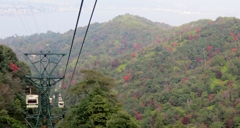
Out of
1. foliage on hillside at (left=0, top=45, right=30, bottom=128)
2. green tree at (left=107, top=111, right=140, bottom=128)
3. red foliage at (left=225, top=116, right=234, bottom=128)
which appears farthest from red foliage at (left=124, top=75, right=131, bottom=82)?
green tree at (left=107, top=111, right=140, bottom=128)

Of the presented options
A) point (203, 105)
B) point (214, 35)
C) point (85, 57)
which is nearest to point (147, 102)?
point (203, 105)

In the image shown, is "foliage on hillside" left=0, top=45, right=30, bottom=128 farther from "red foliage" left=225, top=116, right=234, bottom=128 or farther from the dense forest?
"red foliage" left=225, top=116, right=234, bottom=128

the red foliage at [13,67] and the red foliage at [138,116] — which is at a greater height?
the red foliage at [13,67]

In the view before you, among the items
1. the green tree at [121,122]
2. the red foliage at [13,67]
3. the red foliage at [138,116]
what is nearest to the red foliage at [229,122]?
the red foliage at [138,116]

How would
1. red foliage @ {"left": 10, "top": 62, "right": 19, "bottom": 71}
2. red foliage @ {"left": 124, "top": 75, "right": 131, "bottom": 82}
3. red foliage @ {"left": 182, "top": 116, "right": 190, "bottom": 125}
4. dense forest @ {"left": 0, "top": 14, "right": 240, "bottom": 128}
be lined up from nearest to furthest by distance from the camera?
dense forest @ {"left": 0, "top": 14, "right": 240, "bottom": 128} → red foliage @ {"left": 10, "top": 62, "right": 19, "bottom": 71} → red foliage @ {"left": 182, "top": 116, "right": 190, "bottom": 125} → red foliage @ {"left": 124, "top": 75, "right": 131, "bottom": 82}

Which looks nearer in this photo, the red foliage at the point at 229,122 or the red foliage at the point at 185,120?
the red foliage at the point at 229,122

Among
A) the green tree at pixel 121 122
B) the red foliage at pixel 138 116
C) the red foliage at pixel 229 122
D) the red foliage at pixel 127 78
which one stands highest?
the red foliage at pixel 127 78

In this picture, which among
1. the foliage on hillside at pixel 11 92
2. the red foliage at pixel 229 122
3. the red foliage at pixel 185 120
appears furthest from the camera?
the red foliage at pixel 185 120

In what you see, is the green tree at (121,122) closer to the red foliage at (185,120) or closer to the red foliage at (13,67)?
the red foliage at (13,67)

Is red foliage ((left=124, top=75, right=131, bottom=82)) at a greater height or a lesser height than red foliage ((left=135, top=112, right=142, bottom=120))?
greater

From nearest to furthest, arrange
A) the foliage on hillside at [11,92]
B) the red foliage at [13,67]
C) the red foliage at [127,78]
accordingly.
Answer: the foliage on hillside at [11,92]
the red foliage at [13,67]
the red foliage at [127,78]

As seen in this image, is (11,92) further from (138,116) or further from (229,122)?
(138,116)

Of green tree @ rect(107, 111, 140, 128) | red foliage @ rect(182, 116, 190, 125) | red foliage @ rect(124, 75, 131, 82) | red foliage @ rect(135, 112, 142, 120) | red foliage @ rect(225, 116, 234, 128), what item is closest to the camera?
green tree @ rect(107, 111, 140, 128)

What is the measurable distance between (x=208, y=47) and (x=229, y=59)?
9.56 m
